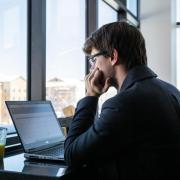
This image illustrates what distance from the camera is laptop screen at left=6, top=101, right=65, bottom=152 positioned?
1.44 m

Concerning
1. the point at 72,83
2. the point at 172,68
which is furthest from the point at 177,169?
the point at 172,68

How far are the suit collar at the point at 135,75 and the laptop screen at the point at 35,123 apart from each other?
46cm

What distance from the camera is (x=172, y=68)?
5129mm

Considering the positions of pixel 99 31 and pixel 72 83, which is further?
pixel 72 83

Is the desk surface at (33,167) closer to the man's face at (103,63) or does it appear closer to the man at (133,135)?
the man at (133,135)

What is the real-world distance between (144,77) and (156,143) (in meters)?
0.23

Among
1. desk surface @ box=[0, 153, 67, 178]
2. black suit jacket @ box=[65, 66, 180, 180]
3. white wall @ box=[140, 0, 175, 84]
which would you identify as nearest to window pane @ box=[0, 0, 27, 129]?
desk surface @ box=[0, 153, 67, 178]

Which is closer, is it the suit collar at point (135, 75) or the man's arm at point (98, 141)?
the man's arm at point (98, 141)

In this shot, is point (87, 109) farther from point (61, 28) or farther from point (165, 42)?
point (165, 42)

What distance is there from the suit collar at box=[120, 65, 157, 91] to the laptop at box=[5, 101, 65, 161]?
0.37 m

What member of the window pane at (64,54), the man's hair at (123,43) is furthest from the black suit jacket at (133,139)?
the window pane at (64,54)

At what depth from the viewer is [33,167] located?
1.24 metres

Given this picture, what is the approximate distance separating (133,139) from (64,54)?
1.77 metres

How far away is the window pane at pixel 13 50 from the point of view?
2014 mm
